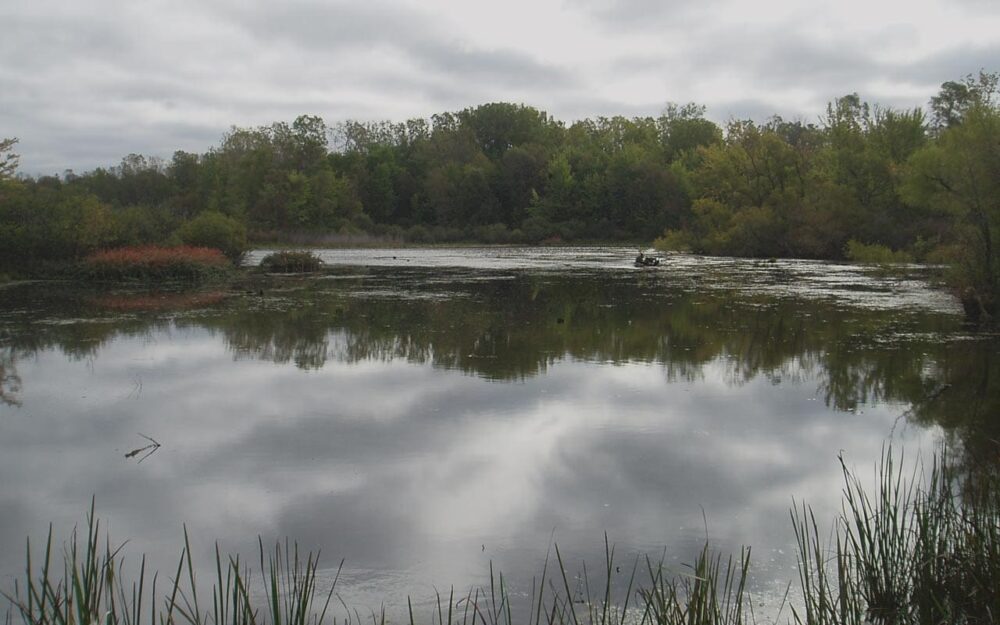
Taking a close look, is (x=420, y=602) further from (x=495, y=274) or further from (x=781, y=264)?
(x=781, y=264)

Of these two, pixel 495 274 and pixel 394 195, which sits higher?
pixel 394 195

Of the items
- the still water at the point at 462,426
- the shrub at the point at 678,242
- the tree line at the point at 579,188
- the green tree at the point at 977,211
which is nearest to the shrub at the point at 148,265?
the tree line at the point at 579,188

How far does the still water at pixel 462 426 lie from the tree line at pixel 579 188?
700 cm

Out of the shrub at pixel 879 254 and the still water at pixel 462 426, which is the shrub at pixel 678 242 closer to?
the shrub at pixel 879 254

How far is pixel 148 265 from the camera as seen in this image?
2772cm

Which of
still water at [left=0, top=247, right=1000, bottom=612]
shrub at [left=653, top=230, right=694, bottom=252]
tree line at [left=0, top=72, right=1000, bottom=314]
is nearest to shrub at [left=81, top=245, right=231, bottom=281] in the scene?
tree line at [left=0, top=72, right=1000, bottom=314]

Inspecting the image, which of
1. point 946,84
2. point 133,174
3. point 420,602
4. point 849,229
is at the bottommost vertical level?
point 420,602

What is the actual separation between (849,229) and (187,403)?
1399 inches

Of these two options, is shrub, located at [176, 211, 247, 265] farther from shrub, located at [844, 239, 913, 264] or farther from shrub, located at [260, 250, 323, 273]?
shrub, located at [844, 239, 913, 264]

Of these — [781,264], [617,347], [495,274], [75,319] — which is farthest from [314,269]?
[617,347]

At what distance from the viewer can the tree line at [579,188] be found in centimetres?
2694

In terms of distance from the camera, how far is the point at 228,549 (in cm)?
546

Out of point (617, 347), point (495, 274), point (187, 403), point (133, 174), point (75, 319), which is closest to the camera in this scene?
point (187, 403)

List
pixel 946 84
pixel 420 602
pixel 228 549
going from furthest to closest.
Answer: pixel 946 84 < pixel 228 549 < pixel 420 602
